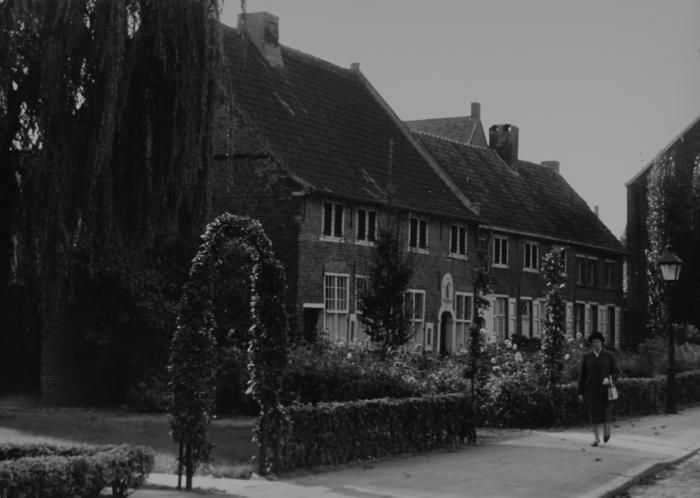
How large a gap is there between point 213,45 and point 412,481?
951 cm

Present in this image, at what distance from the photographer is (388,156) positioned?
43281 millimetres

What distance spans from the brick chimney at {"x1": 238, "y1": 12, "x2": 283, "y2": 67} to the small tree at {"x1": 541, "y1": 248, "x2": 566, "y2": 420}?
57.1 feet

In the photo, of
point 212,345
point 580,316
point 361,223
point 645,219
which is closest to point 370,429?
point 212,345

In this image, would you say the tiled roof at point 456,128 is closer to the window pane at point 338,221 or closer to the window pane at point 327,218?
the window pane at point 338,221

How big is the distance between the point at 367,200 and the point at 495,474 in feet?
72.3

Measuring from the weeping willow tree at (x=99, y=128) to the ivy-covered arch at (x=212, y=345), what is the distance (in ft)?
14.8

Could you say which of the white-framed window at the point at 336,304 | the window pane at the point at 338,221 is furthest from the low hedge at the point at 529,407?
the window pane at the point at 338,221

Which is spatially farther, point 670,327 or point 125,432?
point 670,327

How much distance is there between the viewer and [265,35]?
40.8 m

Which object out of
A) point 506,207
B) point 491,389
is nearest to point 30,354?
point 491,389

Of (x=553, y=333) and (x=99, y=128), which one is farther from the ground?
(x=99, y=128)

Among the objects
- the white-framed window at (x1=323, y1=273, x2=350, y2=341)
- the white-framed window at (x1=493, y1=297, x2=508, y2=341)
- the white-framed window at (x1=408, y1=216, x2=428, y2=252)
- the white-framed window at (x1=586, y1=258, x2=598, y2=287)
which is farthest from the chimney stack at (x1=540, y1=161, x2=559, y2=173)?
the white-framed window at (x1=323, y1=273, x2=350, y2=341)

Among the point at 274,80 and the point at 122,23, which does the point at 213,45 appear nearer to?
the point at 122,23

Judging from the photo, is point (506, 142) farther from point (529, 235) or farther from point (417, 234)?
point (417, 234)
